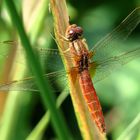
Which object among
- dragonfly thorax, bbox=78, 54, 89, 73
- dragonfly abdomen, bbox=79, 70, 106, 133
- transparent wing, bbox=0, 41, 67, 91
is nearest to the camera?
transparent wing, bbox=0, 41, 67, 91

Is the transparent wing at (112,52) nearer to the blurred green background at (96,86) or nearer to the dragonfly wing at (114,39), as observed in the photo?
the dragonfly wing at (114,39)

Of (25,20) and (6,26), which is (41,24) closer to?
(25,20)

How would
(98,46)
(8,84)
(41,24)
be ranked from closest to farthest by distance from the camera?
(8,84)
(41,24)
(98,46)

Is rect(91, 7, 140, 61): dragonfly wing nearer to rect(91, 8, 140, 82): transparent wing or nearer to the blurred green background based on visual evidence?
rect(91, 8, 140, 82): transparent wing

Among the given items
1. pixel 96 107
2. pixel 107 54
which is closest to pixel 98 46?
pixel 107 54

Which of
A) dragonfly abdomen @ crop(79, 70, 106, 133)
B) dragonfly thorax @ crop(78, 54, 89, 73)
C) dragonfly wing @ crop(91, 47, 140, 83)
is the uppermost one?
dragonfly thorax @ crop(78, 54, 89, 73)

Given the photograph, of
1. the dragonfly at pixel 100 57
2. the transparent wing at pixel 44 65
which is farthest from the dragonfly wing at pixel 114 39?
the transparent wing at pixel 44 65

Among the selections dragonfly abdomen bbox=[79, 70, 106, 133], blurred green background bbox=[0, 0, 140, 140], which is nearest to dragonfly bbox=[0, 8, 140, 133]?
dragonfly abdomen bbox=[79, 70, 106, 133]

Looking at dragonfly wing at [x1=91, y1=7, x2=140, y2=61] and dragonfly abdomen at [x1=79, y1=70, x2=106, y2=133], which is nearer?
dragonfly abdomen at [x1=79, y1=70, x2=106, y2=133]
